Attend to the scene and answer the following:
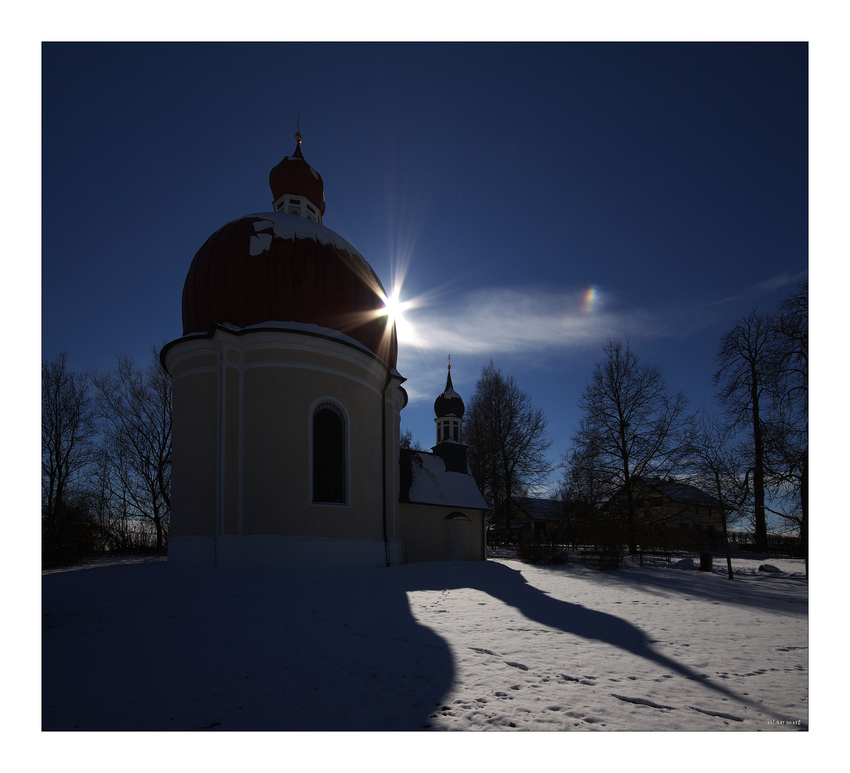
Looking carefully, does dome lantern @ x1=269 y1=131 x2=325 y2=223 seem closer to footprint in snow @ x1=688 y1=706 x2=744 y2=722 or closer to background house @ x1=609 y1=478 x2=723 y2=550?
background house @ x1=609 y1=478 x2=723 y2=550

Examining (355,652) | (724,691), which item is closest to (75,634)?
(355,652)

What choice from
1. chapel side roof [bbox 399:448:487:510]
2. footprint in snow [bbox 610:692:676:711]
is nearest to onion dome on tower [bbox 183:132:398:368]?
chapel side roof [bbox 399:448:487:510]

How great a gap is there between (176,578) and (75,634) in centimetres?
510

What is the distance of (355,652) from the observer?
524cm

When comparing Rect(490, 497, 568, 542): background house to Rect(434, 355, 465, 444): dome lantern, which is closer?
Rect(434, 355, 465, 444): dome lantern

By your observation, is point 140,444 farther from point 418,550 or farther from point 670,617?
point 670,617

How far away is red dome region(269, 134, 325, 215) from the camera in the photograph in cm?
1941

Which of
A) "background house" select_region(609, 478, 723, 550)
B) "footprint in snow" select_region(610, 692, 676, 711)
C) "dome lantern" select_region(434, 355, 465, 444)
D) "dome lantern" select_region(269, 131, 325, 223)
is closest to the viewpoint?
"footprint in snow" select_region(610, 692, 676, 711)

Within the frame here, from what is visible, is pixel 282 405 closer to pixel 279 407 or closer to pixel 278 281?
pixel 279 407

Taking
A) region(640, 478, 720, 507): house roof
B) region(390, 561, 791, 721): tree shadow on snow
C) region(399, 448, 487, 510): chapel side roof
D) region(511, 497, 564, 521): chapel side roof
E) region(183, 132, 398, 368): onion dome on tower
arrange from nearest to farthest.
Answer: region(390, 561, 791, 721): tree shadow on snow → region(183, 132, 398, 368): onion dome on tower → region(640, 478, 720, 507): house roof → region(399, 448, 487, 510): chapel side roof → region(511, 497, 564, 521): chapel side roof

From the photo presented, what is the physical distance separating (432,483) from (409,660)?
59.6 ft

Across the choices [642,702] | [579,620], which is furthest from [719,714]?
[579,620]

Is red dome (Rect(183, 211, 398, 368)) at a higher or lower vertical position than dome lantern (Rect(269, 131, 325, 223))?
lower

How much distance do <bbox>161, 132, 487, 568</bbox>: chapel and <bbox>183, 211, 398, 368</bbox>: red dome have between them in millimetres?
39
